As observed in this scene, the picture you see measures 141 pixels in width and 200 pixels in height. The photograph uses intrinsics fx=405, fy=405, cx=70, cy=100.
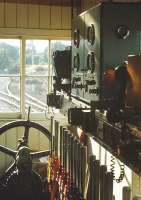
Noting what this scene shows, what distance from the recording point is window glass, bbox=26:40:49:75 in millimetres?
4723

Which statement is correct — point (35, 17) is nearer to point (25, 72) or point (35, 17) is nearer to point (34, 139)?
point (25, 72)

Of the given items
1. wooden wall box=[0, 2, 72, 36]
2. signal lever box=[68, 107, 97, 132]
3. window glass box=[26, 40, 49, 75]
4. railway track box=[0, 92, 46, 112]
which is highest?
wooden wall box=[0, 2, 72, 36]

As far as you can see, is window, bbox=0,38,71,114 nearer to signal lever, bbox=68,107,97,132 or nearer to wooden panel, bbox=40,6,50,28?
wooden panel, bbox=40,6,50,28

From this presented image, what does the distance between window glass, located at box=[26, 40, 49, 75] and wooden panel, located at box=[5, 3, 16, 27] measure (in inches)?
12.3

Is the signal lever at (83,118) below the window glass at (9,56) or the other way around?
below

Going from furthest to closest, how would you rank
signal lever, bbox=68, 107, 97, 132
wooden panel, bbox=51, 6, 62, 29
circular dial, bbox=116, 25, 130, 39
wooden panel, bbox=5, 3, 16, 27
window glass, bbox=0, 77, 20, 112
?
window glass, bbox=0, 77, 20, 112, wooden panel, bbox=51, 6, 62, 29, wooden panel, bbox=5, 3, 16, 27, circular dial, bbox=116, 25, 130, 39, signal lever, bbox=68, 107, 97, 132

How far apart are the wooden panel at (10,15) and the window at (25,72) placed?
0.68ft

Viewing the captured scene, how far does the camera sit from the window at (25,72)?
4695mm

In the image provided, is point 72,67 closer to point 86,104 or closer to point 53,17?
point 86,104

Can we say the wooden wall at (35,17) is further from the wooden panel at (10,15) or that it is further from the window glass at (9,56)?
the window glass at (9,56)

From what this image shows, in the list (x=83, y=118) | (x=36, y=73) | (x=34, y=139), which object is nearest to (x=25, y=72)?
(x=36, y=73)

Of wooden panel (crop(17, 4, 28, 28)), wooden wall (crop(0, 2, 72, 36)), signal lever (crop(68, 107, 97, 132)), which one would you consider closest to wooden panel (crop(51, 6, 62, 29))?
wooden wall (crop(0, 2, 72, 36))

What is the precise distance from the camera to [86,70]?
82.0 inches

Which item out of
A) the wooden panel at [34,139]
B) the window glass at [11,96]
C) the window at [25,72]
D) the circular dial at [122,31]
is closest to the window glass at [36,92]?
the window at [25,72]
